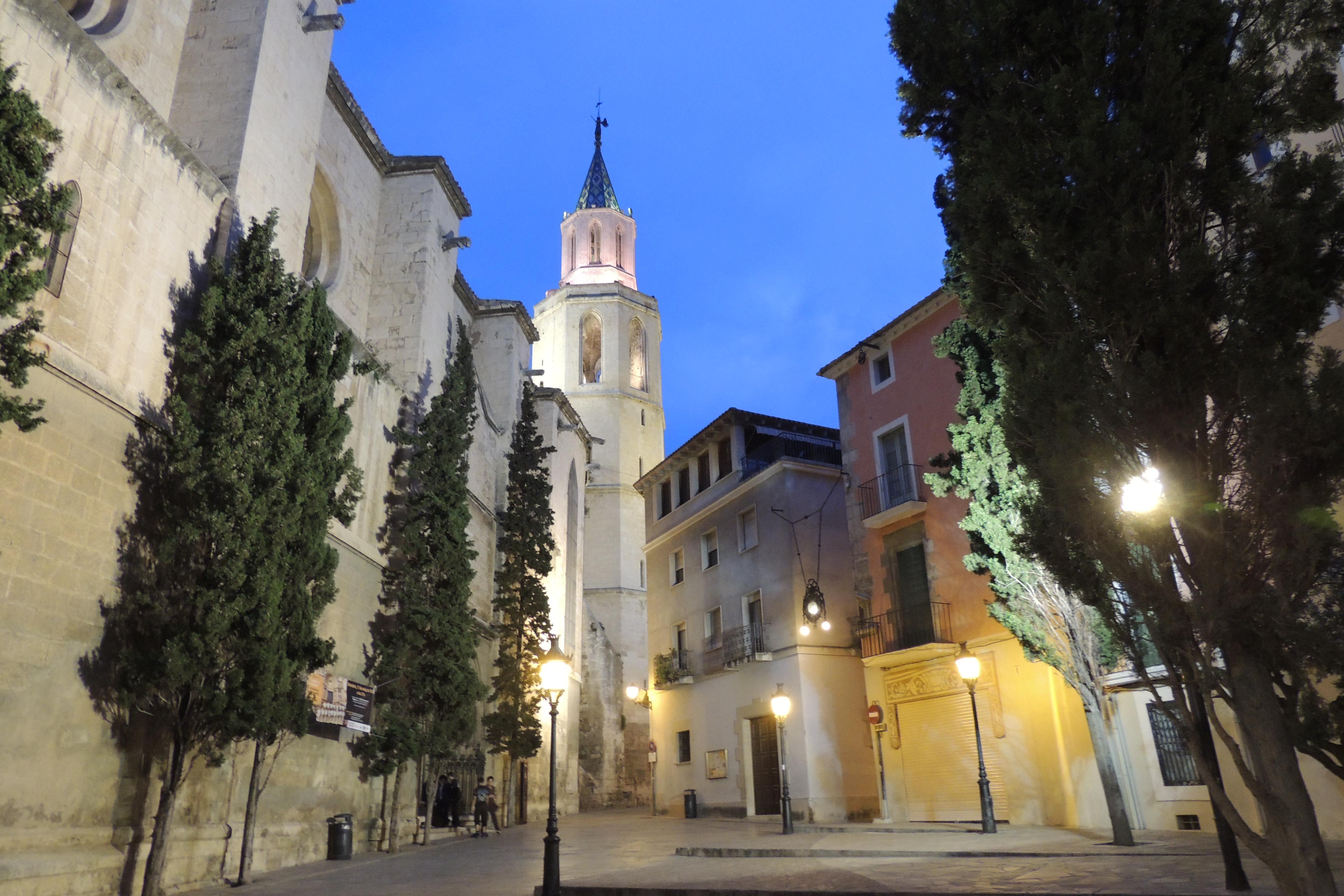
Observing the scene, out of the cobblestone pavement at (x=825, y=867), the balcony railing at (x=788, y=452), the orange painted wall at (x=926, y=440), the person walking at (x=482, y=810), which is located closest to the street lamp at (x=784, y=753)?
the cobblestone pavement at (x=825, y=867)

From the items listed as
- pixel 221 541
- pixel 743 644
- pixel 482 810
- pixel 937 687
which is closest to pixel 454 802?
pixel 482 810

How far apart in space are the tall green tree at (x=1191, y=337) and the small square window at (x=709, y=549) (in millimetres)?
18148

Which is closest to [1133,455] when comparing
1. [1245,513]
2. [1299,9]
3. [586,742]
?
[1245,513]

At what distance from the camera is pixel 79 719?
8305 mm

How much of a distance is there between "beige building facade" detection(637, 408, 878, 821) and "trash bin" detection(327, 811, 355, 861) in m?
7.56

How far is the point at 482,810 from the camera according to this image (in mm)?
18938

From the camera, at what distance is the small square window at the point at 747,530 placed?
2272 cm

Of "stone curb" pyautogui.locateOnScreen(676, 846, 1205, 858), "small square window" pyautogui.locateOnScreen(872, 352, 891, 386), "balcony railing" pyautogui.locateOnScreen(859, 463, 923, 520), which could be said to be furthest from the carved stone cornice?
"small square window" pyautogui.locateOnScreen(872, 352, 891, 386)

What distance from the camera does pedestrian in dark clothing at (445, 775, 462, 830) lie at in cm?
1836

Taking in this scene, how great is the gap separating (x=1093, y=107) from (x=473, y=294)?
21.5 meters

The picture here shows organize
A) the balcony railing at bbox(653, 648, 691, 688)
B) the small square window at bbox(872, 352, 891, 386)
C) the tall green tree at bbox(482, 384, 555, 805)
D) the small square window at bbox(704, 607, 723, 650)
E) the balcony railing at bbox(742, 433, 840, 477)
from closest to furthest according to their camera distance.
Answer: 1. the small square window at bbox(872, 352, 891, 386)
2. the tall green tree at bbox(482, 384, 555, 805)
3. the balcony railing at bbox(742, 433, 840, 477)
4. the small square window at bbox(704, 607, 723, 650)
5. the balcony railing at bbox(653, 648, 691, 688)

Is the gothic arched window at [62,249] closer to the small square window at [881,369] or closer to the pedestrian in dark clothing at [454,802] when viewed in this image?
the pedestrian in dark clothing at [454,802]

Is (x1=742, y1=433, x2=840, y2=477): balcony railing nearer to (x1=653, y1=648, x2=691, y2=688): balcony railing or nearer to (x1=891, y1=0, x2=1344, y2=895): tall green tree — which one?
(x1=653, y1=648, x2=691, y2=688): balcony railing

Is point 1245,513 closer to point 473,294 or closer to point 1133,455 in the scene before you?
point 1133,455
